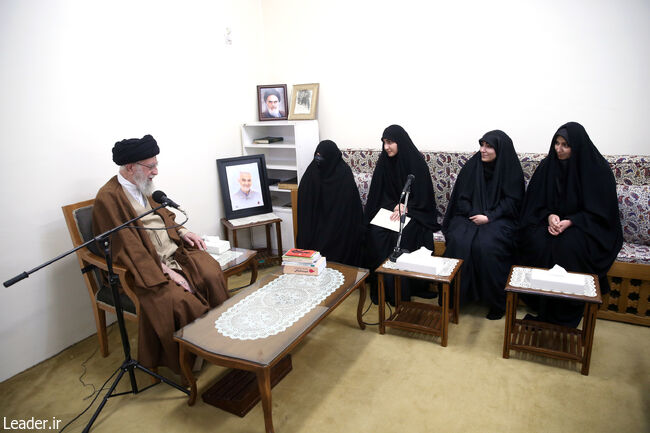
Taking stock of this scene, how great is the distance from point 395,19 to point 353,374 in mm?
3159

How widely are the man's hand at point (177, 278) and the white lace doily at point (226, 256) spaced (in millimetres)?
369

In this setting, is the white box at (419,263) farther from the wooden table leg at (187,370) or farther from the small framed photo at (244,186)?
the small framed photo at (244,186)

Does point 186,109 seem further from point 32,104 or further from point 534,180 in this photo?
point 534,180

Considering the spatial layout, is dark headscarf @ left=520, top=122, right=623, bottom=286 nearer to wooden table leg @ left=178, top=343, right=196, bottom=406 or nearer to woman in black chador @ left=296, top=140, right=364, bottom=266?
woman in black chador @ left=296, top=140, right=364, bottom=266

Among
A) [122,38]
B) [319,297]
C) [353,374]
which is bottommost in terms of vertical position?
[353,374]

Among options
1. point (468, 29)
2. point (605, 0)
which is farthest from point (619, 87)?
point (468, 29)

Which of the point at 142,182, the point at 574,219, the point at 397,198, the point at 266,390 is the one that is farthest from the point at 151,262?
the point at 574,219

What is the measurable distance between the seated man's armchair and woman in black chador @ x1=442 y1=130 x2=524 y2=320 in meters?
2.27

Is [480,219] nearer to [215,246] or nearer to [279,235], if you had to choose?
[279,235]

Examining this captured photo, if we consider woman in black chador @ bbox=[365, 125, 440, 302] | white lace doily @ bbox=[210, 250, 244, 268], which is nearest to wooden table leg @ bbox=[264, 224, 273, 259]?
white lace doily @ bbox=[210, 250, 244, 268]

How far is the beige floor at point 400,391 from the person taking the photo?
218 cm

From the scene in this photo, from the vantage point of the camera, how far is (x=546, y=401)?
2.28m

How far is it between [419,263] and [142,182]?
184 centimetres

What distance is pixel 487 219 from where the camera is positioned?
3.34m
